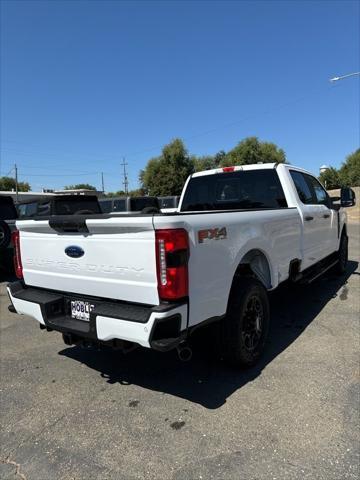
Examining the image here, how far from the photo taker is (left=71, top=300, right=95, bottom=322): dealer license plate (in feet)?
10.6

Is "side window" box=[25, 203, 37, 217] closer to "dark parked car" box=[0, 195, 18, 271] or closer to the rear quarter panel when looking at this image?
"dark parked car" box=[0, 195, 18, 271]

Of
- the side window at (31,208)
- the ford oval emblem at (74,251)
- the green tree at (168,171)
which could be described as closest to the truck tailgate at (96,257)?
the ford oval emblem at (74,251)

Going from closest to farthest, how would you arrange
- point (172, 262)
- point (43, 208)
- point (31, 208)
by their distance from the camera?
point (172, 262) < point (43, 208) < point (31, 208)

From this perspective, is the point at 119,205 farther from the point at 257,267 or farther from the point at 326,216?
the point at 257,267

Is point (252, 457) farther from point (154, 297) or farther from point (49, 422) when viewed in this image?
point (49, 422)

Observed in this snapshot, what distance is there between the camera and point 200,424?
2.98 metres

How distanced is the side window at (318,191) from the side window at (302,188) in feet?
0.76

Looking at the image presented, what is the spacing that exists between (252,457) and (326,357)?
70.5 inches

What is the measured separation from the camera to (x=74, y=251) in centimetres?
330

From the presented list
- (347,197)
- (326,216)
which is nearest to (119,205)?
(347,197)

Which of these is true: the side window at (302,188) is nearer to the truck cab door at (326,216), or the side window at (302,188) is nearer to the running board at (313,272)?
the truck cab door at (326,216)

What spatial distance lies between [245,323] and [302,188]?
2632 millimetres

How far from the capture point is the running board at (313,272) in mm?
5110

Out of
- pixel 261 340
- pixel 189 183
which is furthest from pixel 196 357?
pixel 189 183
